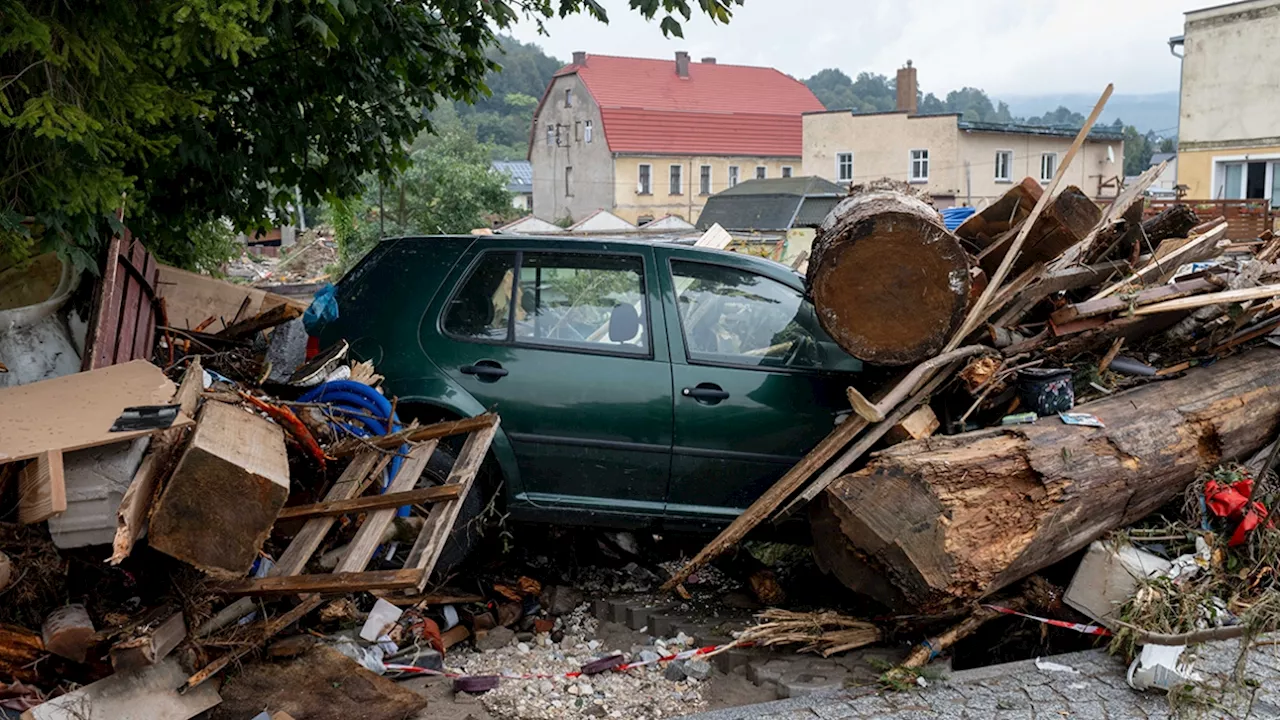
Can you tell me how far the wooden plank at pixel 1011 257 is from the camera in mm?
5113

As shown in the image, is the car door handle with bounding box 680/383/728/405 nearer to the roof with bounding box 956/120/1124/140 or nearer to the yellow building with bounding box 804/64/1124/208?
the yellow building with bounding box 804/64/1124/208

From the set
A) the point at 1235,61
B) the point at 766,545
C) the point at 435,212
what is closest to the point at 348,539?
the point at 766,545

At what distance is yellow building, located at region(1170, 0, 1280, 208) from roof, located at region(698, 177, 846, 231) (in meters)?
13.2

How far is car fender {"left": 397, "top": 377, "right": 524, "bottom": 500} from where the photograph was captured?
5.20 meters

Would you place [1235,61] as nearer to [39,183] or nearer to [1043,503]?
[1043,503]

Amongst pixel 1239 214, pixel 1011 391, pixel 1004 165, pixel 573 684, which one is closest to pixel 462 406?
pixel 573 684

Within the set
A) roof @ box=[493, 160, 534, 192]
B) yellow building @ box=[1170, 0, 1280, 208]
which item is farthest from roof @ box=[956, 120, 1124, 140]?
roof @ box=[493, 160, 534, 192]

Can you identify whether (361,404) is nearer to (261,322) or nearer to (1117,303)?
(261,322)

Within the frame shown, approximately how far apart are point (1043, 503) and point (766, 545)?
172cm

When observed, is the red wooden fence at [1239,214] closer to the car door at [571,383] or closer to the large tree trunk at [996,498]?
the large tree trunk at [996,498]

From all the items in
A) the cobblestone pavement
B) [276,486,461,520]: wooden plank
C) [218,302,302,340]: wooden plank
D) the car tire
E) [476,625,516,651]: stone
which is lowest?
[476,625,516,651]: stone

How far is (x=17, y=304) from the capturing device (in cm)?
514

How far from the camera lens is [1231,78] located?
30.4 meters

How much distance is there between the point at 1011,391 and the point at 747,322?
53.6 inches
